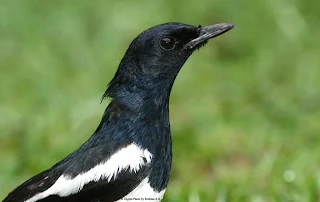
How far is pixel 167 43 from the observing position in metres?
3.95

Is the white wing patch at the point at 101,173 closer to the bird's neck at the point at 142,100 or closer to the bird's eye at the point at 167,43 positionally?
the bird's neck at the point at 142,100

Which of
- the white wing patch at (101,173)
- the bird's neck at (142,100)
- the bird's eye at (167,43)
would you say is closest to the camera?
the white wing patch at (101,173)

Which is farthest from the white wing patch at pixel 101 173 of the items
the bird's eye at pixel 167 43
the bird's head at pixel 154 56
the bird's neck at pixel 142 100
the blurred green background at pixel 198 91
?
the blurred green background at pixel 198 91

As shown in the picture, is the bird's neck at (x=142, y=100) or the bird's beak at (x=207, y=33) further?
the bird's beak at (x=207, y=33)

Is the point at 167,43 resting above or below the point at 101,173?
above

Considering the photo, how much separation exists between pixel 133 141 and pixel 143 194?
255 mm

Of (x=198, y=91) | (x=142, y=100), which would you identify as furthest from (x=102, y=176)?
(x=198, y=91)

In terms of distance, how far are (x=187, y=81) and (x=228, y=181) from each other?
6.58ft

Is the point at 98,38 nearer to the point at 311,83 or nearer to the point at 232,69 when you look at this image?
the point at 232,69

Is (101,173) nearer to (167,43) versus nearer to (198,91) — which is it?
(167,43)

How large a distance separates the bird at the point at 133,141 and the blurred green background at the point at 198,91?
2.76 feet

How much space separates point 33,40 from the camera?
24.9ft

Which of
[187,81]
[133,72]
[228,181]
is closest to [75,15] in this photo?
[187,81]

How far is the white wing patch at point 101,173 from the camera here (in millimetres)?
3627
